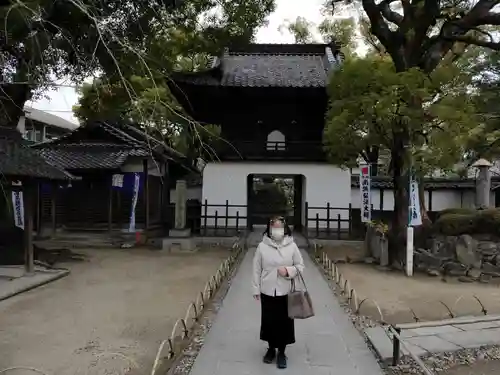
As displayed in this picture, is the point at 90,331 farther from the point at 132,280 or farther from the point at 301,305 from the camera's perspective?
the point at 132,280

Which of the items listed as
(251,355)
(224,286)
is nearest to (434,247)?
(224,286)

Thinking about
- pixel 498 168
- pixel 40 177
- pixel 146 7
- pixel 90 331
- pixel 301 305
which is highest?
pixel 146 7

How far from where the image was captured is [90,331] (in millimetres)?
6500

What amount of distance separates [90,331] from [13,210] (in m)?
9.09

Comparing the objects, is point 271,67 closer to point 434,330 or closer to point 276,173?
Answer: point 276,173

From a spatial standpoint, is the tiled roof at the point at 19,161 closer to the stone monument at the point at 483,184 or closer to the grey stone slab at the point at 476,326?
the grey stone slab at the point at 476,326

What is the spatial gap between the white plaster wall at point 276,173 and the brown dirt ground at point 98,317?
21.1 ft

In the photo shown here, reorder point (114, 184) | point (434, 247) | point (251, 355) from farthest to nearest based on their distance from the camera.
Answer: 1. point (114, 184)
2. point (434, 247)
3. point (251, 355)

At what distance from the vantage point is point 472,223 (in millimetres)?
13031

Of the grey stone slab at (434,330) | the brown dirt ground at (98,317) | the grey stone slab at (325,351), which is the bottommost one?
the brown dirt ground at (98,317)

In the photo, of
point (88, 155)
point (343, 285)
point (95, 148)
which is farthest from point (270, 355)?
point (95, 148)

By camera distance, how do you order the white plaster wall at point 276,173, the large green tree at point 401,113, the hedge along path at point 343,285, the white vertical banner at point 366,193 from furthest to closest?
1. the white plaster wall at point 276,173
2. the white vertical banner at point 366,193
3. the large green tree at point 401,113
4. the hedge along path at point 343,285

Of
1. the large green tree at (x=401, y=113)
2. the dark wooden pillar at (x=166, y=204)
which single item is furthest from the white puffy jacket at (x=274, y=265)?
the dark wooden pillar at (x=166, y=204)

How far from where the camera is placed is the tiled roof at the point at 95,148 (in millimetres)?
18406
